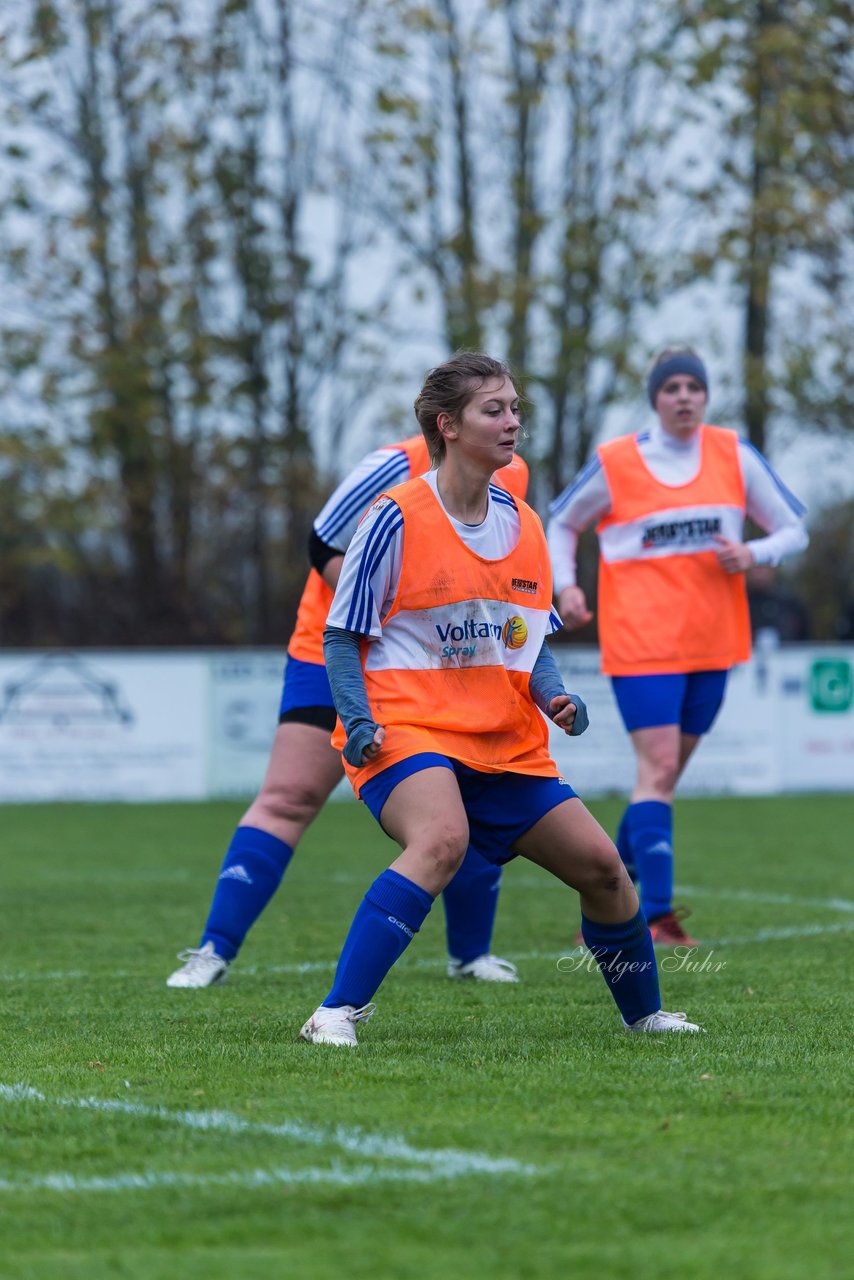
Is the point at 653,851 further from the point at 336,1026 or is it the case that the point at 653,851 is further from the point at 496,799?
the point at 336,1026

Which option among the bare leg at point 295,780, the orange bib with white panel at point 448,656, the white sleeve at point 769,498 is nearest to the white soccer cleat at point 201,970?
the bare leg at point 295,780

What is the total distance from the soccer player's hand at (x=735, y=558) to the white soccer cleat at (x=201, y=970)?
2433mm

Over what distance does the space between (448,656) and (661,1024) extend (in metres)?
1.08

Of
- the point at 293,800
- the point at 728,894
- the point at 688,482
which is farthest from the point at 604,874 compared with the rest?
the point at 728,894

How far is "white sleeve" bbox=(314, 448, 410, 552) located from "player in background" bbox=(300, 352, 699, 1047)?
Result: 2.98ft

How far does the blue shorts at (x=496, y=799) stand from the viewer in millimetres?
4340

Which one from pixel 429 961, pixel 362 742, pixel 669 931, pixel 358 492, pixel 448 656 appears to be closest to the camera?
pixel 362 742

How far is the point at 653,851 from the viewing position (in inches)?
262

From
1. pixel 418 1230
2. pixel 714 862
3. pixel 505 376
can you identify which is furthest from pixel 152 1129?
pixel 714 862

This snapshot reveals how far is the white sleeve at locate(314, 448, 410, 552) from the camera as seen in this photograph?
5.47m

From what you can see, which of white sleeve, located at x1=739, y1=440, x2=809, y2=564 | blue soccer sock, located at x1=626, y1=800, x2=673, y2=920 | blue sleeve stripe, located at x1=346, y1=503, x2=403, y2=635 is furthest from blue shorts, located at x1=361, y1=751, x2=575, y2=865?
white sleeve, located at x1=739, y1=440, x2=809, y2=564

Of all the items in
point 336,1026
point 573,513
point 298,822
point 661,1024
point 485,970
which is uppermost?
point 573,513

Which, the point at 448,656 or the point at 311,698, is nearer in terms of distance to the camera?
the point at 448,656

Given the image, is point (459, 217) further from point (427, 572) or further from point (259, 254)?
point (427, 572)
